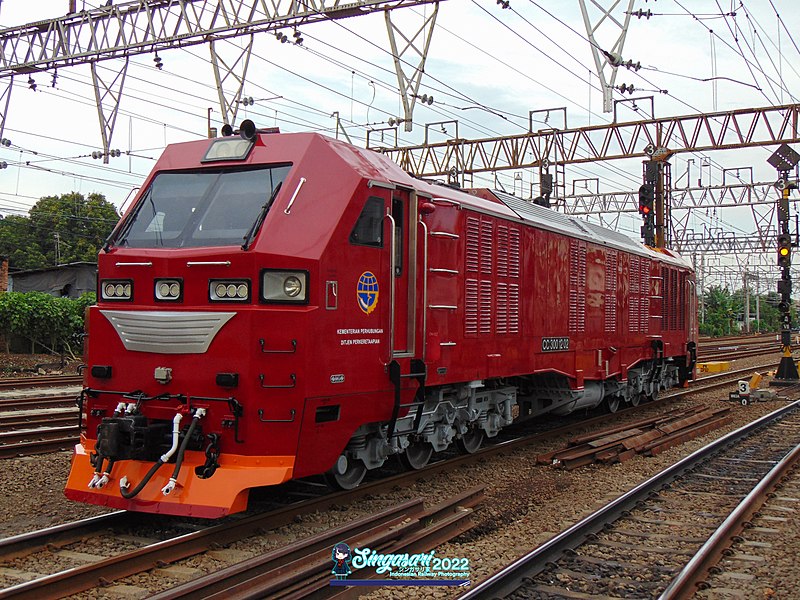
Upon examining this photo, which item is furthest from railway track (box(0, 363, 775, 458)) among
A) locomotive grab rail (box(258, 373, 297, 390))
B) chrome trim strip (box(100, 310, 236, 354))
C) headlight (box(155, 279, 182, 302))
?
locomotive grab rail (box(258, 373, 297, 390))

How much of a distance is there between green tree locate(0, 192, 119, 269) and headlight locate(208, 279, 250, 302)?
5036 centimetres

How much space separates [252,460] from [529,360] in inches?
221

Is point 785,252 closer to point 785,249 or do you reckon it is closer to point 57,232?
point 785,249

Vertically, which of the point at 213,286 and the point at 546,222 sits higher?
the point at 546,222

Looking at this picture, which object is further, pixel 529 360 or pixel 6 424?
pixel 6 424

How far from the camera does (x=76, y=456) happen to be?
730cm

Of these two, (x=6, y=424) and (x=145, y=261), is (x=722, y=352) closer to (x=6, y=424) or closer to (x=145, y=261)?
(x=6, y=424)

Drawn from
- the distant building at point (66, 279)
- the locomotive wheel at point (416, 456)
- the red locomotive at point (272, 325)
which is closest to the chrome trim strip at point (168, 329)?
the red locomotive at point (272, 325)

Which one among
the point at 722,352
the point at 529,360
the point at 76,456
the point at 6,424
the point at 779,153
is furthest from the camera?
the point at 722,352

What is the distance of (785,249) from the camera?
2273 centimetres

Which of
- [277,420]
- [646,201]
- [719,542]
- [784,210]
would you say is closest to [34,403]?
[277,420]

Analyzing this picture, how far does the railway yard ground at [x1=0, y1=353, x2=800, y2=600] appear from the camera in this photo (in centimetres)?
602

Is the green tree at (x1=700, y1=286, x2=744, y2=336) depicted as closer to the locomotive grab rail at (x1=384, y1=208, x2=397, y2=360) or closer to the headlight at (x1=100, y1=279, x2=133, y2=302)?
the locomotive grab rail at (x1=384, y1=208, x2=397, y2=360)

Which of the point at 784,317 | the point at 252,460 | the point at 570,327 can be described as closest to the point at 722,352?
the point at 784,317
